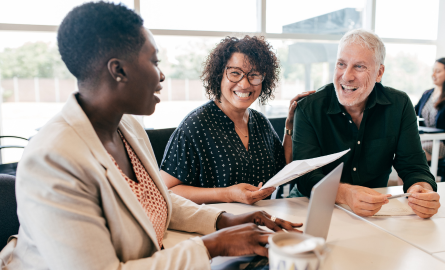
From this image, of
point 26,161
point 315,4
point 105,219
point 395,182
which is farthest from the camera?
point 315,4

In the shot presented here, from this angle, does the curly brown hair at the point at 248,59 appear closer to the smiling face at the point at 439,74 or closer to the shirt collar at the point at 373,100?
the shirt collar at the point at 373,100

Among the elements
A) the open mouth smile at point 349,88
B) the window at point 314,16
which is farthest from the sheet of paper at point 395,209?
the window at point 314,16

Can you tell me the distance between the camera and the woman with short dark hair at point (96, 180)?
702mm

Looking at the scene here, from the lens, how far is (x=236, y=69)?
72.2 inches

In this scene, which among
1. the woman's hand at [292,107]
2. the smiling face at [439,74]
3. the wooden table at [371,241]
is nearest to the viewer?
the wooden table at [371,241]

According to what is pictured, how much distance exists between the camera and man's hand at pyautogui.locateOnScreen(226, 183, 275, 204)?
54.3 inches

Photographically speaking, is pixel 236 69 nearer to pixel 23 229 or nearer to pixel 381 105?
pixel 381 105

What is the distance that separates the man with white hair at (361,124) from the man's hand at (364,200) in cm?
31

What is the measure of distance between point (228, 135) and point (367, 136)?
773 millimetres

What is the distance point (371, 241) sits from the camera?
3.62 ft

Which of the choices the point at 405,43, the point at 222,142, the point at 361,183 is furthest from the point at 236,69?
the point at 405,43

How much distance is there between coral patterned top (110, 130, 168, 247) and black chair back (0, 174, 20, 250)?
0.42m

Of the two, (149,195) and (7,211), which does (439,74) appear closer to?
(149,195)

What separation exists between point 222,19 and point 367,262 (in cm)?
351
